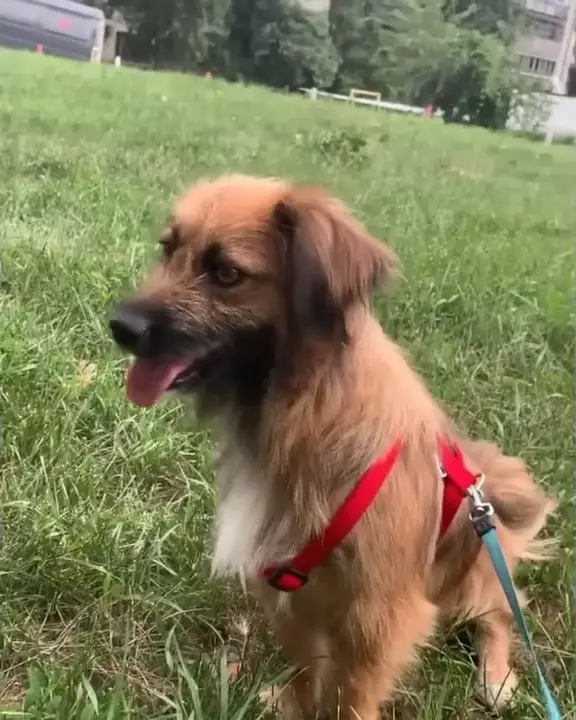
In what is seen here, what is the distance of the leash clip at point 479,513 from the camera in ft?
4.87

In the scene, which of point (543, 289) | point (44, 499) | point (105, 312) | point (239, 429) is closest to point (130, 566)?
point (44, 499)

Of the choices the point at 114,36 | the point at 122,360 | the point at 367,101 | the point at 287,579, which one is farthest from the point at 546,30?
the point at 287,579

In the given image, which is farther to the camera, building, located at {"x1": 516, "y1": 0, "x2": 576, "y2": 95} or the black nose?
→ building, located at {"x1": 516, "y1": 0, "x2": 576, "y2": 95}

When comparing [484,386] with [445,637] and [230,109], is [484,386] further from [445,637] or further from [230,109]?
[230,109]

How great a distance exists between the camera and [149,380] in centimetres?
131

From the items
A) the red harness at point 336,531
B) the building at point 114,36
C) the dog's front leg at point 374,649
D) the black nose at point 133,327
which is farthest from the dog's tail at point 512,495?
the building at point 114,36

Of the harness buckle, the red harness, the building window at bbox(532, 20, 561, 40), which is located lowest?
the harness buckle

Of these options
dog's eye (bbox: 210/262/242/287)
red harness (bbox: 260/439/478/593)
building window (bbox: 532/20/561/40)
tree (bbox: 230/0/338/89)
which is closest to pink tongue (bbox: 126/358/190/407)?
dog's eye (bbox: 210/262/242/287)

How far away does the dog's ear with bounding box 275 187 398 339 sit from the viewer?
4.12 ft

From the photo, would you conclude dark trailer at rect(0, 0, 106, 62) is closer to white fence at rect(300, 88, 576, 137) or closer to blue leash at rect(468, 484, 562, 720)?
white fence at rect(300, 88, 576, 137)

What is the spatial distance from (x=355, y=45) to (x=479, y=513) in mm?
1348

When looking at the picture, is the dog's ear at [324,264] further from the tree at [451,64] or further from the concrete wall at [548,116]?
the concrete wall at [548,116]

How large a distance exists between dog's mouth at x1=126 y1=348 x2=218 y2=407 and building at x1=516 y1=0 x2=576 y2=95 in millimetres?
1440

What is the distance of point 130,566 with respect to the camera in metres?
1.82
